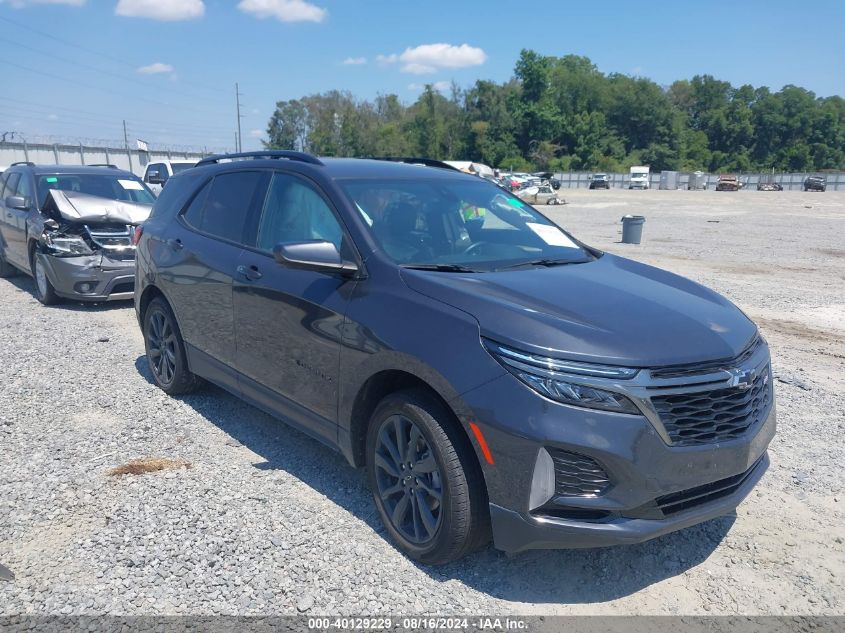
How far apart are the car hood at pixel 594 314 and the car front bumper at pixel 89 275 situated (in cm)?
671

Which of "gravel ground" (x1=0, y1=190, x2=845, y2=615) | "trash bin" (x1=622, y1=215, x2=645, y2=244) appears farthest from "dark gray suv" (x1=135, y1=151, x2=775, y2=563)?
"trash bin" (x1=622, y1=215, x2=645, y2=244)

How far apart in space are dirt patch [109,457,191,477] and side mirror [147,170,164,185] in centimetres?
1761

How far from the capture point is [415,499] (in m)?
3.38

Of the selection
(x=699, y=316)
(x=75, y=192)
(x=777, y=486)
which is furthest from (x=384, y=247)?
(x=75, y=192)

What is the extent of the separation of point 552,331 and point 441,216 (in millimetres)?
1485

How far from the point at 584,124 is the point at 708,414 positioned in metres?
117

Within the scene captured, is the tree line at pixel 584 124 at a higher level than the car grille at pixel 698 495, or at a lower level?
higher

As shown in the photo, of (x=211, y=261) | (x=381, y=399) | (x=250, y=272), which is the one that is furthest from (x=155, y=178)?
(x=381, y=399)

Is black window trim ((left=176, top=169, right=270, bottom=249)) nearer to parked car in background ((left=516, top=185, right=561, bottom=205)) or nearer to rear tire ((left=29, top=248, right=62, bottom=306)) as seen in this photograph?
rear tire ((left=29, top=248, right=62, bottom=306))

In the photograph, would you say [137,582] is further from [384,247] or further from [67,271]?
[67,271]

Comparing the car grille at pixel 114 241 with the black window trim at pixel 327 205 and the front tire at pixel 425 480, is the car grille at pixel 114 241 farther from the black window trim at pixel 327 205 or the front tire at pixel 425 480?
the front tire at pixel 425 480

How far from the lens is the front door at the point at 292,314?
12.5 feet

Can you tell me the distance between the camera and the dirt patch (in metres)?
4.41

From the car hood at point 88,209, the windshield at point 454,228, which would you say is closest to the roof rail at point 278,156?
the windshield at point 454,228
